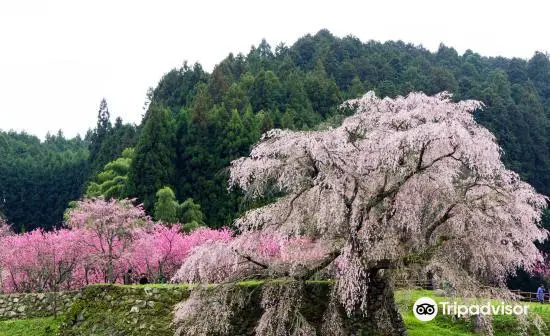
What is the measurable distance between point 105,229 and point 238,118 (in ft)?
84.2

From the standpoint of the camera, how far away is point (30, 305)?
1656 centimetres

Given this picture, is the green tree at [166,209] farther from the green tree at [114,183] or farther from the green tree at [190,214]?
the green tree at [114,183]

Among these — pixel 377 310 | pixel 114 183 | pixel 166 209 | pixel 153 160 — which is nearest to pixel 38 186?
pixel 114 183

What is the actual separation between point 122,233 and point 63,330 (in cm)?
1005

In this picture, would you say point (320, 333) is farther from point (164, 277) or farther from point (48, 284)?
point (48, 284)

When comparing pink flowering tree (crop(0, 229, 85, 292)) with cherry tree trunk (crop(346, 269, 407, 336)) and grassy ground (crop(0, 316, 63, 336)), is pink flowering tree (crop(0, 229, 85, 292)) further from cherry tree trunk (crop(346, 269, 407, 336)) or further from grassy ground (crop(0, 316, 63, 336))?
cherry tree trunk (crop(346, 269, 407, 336))

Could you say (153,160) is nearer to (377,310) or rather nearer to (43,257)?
(43,257)

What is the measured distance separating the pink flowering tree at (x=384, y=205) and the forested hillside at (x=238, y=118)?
698 inches

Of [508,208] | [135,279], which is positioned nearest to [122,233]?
[135,279]

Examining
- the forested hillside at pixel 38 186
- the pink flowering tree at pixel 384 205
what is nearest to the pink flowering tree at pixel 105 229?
the pink flowering tree at pixel 384 205

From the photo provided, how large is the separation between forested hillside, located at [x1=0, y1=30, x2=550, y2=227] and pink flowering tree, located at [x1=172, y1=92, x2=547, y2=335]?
58.2 ft

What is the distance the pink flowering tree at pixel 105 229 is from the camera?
22422mm

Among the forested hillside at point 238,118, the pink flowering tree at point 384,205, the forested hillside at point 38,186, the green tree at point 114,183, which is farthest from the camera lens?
the forested hillside at point 38,186

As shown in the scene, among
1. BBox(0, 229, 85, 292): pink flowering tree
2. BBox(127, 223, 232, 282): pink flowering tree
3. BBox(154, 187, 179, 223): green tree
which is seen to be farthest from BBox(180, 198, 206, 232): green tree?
BBox(0, 229, 85, 292): pink flowering tree
